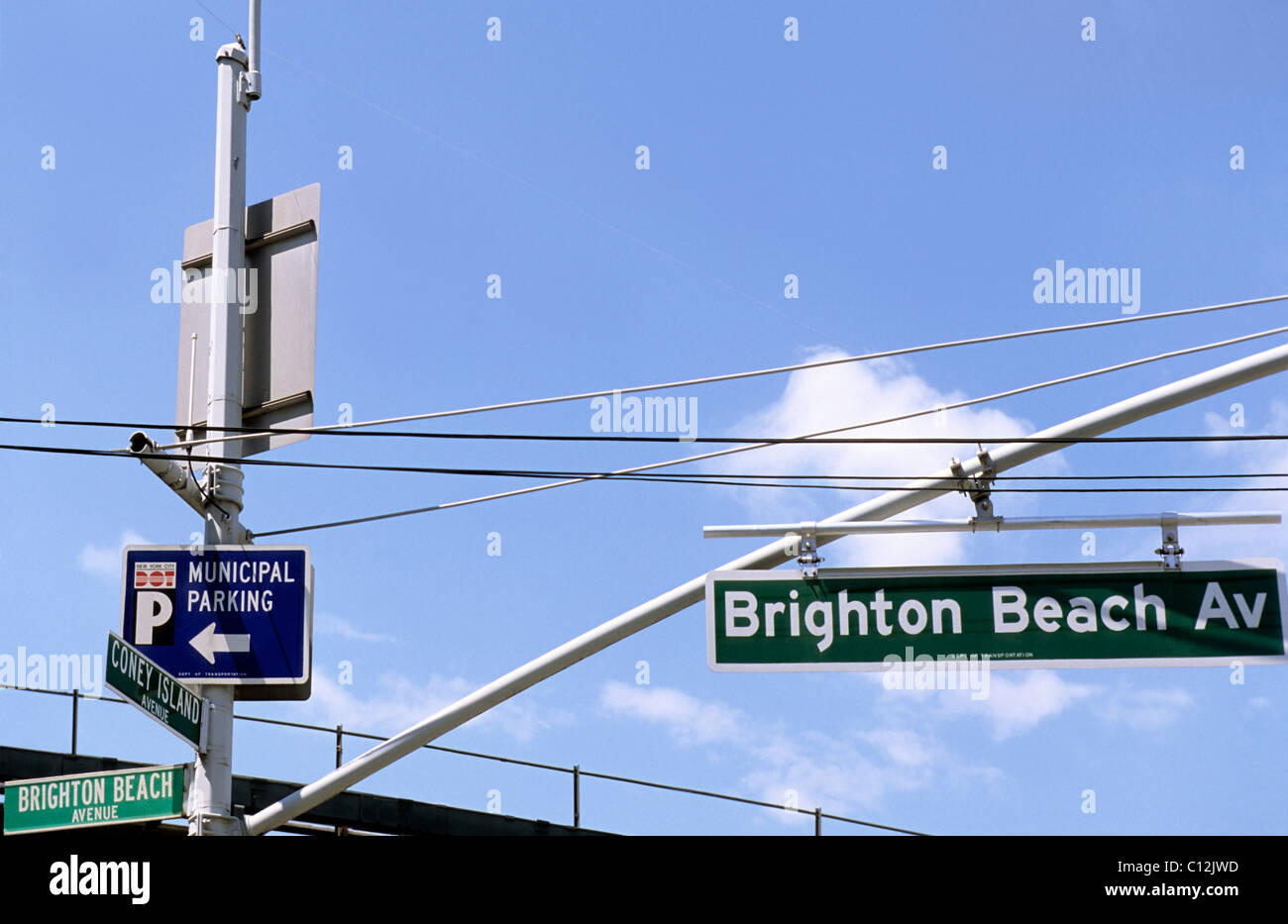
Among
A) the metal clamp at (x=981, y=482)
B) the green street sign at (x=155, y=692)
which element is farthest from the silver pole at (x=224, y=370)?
the metal clamp at (x=981, y=482)

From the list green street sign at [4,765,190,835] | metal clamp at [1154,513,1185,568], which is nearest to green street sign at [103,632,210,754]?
green street sign at [4,765,190,835]

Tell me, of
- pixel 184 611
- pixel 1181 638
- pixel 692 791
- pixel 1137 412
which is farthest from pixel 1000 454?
pixel 692 791

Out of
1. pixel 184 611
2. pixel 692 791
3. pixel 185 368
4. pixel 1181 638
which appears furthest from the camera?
pixel 692 791

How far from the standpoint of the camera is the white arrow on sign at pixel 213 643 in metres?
10.6

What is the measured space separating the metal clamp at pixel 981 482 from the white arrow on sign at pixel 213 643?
502 centimetres

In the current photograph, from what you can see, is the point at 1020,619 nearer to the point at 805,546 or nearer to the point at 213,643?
the point at 805,546

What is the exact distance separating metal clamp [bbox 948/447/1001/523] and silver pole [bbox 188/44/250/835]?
16.6 feet

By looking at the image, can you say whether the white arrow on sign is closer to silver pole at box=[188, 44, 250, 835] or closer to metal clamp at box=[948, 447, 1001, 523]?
silver pole at box=[188, 44, 250, 835]

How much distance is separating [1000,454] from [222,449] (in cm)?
549

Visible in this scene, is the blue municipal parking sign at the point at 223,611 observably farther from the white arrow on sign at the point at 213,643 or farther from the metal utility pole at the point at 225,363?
the metal utility pole at the point at 225,363

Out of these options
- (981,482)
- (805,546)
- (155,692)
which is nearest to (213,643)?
(155,692)

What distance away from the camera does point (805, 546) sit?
32.3 ft

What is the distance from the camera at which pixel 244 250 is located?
38.0 feet
